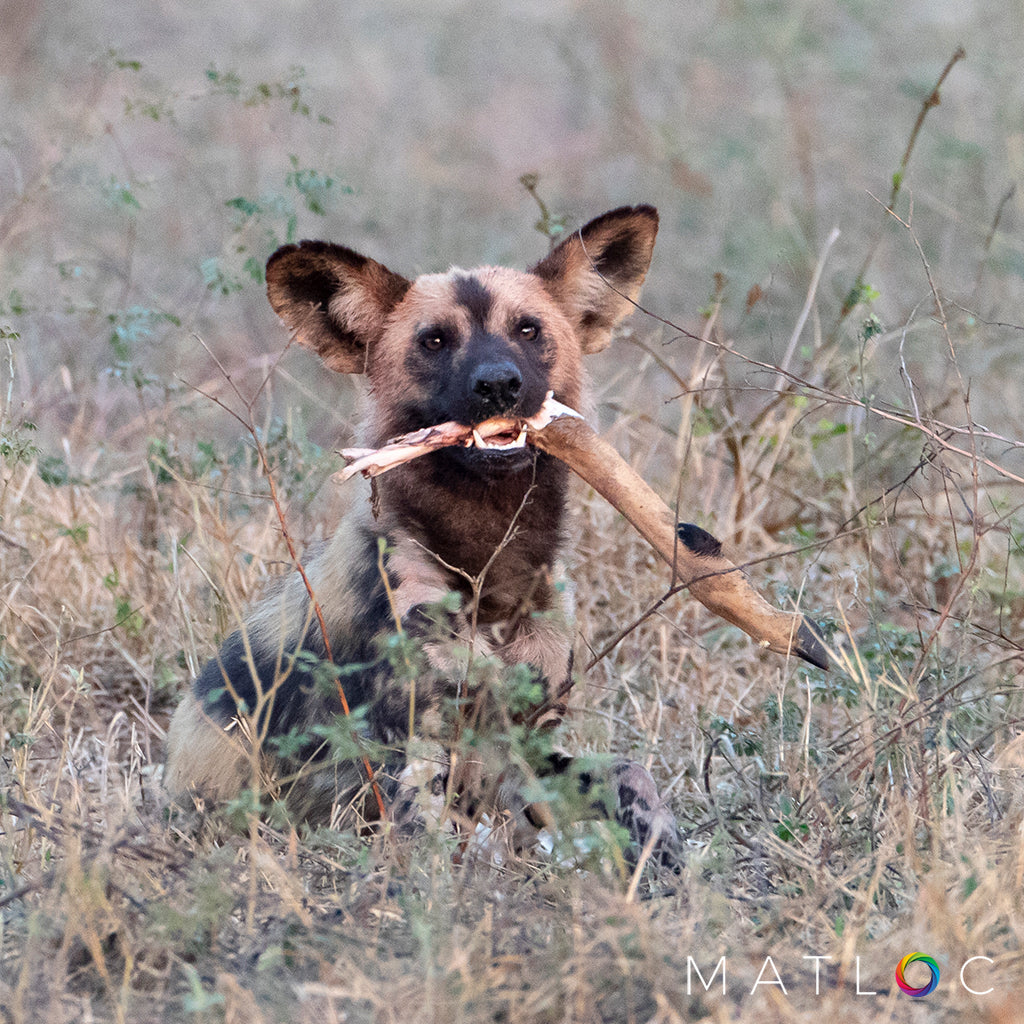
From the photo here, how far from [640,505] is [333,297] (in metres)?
1.12

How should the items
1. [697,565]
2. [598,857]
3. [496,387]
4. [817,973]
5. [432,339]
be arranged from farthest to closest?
[432,339]
[496,387]
[697,565]
[598,857]
[817,973]

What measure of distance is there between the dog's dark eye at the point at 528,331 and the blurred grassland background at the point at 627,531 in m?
0.51

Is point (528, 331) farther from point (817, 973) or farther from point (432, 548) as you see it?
point (817, 973)

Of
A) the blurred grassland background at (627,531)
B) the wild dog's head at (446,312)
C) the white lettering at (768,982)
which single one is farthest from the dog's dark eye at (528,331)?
the white lettering at (768,982)

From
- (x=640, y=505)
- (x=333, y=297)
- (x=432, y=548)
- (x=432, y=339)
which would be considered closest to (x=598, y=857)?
(x=640, y=505)

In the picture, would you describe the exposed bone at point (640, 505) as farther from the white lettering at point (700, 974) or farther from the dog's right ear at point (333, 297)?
the white lettering at point (700, 974)

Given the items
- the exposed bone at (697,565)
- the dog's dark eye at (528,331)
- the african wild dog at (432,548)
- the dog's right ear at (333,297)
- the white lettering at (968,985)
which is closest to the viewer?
the white lettering at (968,985)

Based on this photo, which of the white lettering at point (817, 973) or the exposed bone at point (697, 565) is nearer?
the white lettering at point (817, 973)

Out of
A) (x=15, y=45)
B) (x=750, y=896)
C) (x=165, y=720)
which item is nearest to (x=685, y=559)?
(x=750, y=896)

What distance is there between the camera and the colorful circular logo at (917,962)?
1941 mm

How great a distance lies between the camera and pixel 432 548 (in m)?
3.12

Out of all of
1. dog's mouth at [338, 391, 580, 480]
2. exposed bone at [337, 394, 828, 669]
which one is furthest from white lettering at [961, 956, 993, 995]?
dog's mouth at [338, 391, 580, 480]

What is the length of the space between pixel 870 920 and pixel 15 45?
36.4 feet

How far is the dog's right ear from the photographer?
130 inches
